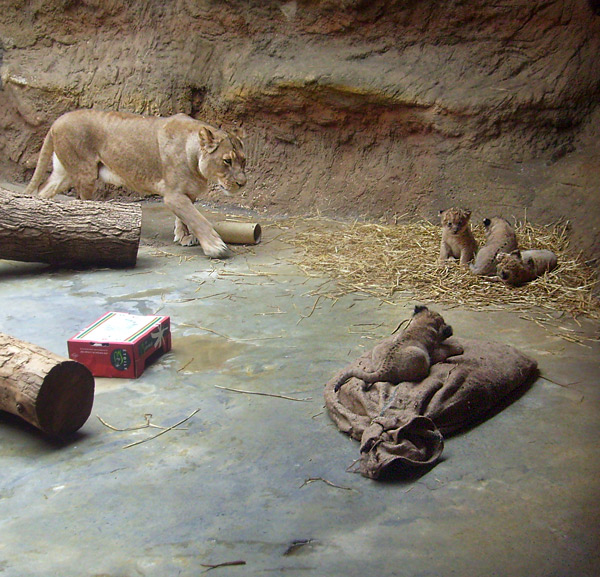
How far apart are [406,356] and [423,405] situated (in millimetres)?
295

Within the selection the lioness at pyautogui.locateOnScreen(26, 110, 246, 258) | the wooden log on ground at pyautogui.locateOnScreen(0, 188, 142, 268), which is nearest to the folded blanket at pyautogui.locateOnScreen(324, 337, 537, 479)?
the wooden log on ground at pyautogui.locateOnScreen(0, 188, 142, 268)

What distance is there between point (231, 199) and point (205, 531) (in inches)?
299

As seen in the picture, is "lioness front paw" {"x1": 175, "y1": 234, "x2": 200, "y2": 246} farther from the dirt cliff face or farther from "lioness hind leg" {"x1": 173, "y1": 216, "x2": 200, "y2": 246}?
the dirt cliff face

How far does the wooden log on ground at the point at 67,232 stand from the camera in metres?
6.57

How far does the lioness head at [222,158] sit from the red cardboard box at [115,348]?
351 cm

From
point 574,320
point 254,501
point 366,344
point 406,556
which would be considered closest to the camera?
point 406,556

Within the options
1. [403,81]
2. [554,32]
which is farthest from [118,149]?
[554,32]

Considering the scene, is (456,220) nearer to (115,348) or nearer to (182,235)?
(182,235)

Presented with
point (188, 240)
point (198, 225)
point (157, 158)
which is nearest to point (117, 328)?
point (198, 225)

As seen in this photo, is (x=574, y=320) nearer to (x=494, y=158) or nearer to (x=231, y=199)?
(x=494, y=158)

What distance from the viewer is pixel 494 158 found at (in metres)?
8.41

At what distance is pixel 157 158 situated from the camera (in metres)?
8.02

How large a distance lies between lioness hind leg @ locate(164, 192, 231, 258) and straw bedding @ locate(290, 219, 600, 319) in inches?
34.3

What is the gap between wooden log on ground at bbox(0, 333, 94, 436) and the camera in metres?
3.42
